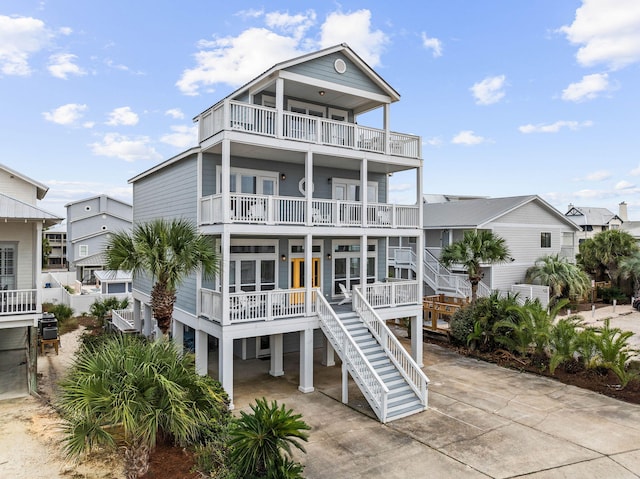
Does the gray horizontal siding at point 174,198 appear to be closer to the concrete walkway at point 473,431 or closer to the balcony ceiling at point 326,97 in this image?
the concrete walkway at point 473,431

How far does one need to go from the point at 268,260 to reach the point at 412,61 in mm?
14174

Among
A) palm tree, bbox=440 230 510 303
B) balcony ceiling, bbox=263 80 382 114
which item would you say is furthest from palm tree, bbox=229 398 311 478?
palm tree, bbox=440 230 510 303

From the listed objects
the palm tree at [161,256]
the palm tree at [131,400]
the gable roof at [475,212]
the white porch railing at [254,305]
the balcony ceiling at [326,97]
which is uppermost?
the balcony ceiling at [326,97]

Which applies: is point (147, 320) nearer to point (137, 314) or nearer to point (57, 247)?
point (137, 314)

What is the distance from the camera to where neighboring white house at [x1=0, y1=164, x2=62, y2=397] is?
45.5ft

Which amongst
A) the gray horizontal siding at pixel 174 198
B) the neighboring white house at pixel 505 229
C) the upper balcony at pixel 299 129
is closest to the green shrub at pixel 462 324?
the neighboring white house at pixel 505 229

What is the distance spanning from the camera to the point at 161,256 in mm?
11789

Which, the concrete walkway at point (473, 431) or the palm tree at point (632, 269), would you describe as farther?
the palm tree at point (632, 269)

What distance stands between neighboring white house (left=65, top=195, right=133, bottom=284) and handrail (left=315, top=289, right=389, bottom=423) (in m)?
32.5

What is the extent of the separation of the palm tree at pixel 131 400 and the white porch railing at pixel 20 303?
712 cm

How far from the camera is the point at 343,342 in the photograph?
44.0 feet

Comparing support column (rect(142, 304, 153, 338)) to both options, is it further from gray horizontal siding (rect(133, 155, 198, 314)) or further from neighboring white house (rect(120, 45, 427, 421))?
neighboring white house (rect(120, 45, 427, 421))

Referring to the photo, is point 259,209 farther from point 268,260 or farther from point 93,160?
point 93,160

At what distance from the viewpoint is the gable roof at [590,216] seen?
59500 millimetres
